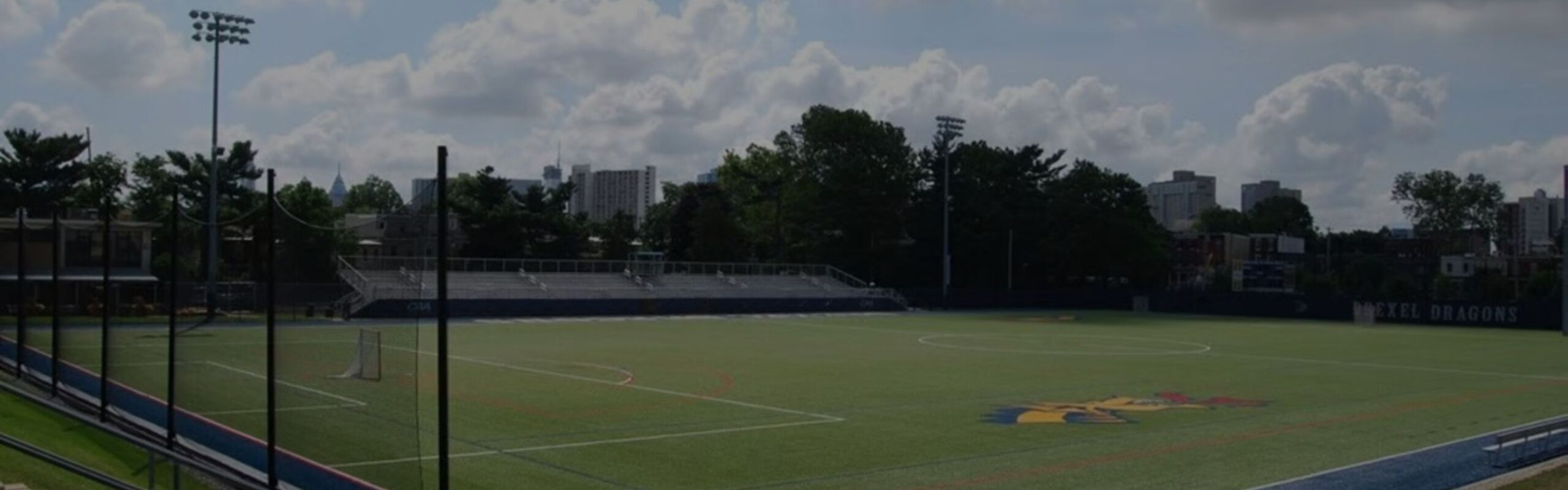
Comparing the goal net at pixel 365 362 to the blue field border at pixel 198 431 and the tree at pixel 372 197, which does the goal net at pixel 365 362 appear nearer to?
the blue field border at pixel 198 431

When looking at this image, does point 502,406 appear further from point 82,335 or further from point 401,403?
point 82,335

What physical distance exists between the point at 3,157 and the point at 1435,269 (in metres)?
116

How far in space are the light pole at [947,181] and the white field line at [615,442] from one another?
2054 inches

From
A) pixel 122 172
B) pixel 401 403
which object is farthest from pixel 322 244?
pixel 122 172

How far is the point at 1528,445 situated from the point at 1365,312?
160 ft

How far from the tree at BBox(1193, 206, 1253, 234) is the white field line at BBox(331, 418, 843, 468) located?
155120 millimetres

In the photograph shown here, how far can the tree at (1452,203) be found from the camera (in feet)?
423

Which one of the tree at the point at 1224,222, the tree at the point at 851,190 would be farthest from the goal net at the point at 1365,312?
the tree at the point at 1224,222

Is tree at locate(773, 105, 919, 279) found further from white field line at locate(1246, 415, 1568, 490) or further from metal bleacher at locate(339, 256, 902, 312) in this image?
white field line at locate(1246, 415, 1568, 490)

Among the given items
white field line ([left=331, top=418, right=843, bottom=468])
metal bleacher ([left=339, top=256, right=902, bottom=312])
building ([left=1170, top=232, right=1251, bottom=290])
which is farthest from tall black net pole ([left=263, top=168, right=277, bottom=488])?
building ([left=1170, top=232, right=1251, bottom=290])

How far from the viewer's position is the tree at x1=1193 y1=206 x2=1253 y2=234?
168 metres

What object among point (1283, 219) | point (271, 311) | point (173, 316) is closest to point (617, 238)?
point (173, 316)

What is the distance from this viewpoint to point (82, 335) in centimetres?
2623

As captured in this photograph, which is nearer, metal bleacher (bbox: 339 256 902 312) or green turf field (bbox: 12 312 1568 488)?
green turf field (bbox: 12 312 1568 488)
